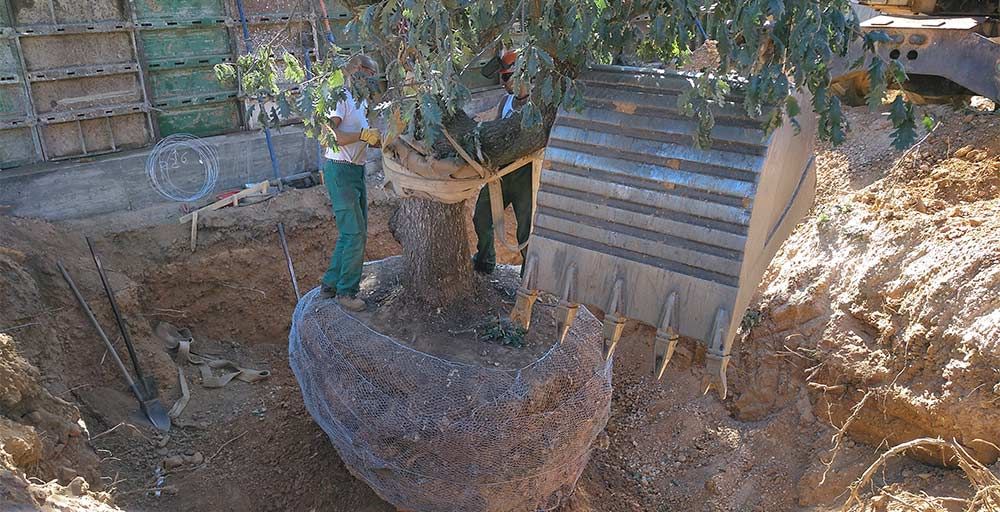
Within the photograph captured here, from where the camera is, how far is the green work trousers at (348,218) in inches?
151

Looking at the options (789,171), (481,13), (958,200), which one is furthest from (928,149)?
(481,13)

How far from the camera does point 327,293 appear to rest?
398 centimetres

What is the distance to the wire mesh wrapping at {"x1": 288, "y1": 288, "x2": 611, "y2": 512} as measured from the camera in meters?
3.19

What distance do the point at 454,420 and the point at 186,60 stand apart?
4554 mm

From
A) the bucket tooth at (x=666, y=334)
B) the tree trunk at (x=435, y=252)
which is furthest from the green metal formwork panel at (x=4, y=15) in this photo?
the bucket tooth at (x=666, y=334)

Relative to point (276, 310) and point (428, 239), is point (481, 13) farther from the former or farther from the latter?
point (276, 310)

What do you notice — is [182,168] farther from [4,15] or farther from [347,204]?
[347,204]

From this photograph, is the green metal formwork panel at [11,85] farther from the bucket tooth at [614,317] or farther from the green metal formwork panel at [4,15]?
the bucket tooth at [614,317]

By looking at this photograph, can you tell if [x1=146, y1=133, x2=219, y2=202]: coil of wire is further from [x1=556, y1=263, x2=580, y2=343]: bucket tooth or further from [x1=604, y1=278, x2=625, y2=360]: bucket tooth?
[x1=604, y1=278, x2=625, y2=360]: bucket tooth

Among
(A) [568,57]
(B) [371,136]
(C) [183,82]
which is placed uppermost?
(A) [568,57]

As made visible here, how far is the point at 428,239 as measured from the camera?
3803 millimetres

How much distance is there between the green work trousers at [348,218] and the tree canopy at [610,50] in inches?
32.4

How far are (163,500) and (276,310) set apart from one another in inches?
88.8

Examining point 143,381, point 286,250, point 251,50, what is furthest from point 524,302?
point 251,50
